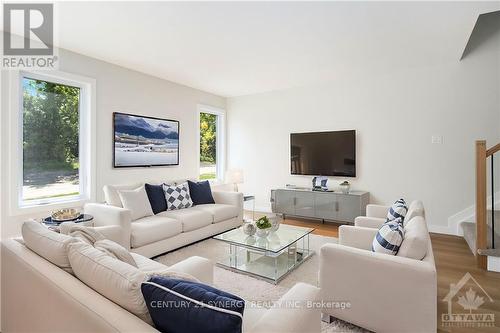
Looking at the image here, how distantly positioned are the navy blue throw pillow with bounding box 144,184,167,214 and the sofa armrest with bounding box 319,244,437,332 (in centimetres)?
252

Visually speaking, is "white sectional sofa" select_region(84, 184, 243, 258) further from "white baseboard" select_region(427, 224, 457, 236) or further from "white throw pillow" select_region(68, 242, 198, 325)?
"white baseboard" select_region(427, 224, 457, 236)

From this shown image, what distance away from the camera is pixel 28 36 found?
10.0 feet

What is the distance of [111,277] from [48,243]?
0.59 meters

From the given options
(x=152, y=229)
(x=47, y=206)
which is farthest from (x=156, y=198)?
(x=47, y=206)

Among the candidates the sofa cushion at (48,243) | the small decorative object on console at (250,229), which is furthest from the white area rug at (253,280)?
the sofa cushion at (48,243)

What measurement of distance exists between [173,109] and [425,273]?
444 centimetres

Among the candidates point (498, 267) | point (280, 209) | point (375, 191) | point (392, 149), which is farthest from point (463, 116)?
point (280, 209)

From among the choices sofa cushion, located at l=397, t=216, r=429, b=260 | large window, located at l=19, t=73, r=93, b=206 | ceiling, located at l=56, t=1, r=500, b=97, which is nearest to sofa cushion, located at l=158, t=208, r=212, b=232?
large window, located at l=19, t=73, r=93, b=206

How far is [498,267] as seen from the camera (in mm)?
2795

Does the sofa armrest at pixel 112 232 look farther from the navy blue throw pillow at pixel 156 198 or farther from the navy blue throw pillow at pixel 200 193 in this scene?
the navy blue throw pillow at pixel 200 193

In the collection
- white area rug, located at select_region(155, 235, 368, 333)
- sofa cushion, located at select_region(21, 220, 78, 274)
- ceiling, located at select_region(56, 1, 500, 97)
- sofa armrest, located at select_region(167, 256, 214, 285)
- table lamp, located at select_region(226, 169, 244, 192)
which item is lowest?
white area rug, located at select_region(155, 235, 368, 333)

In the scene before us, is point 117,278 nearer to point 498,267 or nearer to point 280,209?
point 498,267

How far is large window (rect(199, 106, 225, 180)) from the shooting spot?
574cm

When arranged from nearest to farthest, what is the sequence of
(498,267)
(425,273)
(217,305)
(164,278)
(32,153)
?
(217,305) → (164,278) → (425,273) → (498,267) → (32,153)
